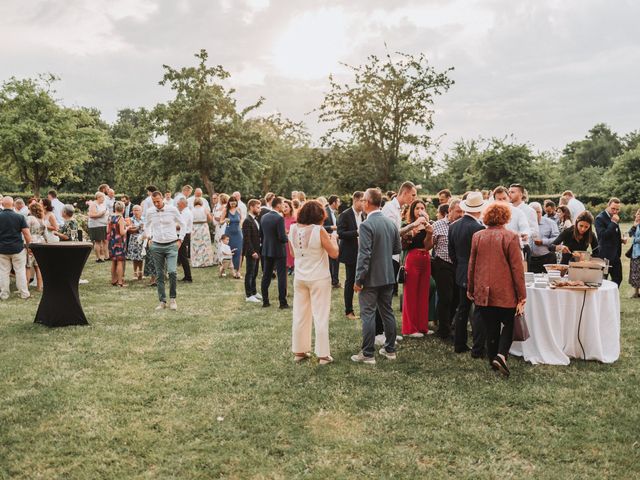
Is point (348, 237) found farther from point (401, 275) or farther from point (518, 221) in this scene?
point (518, 221)

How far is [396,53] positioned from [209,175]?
10548 millimetres

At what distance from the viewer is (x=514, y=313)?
5879 mm

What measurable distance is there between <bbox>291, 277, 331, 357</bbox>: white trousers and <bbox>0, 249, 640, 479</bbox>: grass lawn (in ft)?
0.80

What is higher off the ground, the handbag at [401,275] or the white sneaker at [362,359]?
the handbag at [401,275]

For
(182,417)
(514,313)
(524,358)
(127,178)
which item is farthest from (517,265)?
(127,178)

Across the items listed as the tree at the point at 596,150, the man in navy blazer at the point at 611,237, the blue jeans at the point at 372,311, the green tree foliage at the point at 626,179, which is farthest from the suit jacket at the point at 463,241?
the tree at the point at 596,150

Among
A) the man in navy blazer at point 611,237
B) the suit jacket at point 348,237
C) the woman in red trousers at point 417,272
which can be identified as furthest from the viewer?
the man in navy blazer at point 611,237

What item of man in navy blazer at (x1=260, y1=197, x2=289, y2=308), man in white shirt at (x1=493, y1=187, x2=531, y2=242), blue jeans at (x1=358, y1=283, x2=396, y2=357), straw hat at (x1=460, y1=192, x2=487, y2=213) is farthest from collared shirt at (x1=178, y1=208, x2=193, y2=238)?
straw hat at (x1=460, y1=192, x2=487, y2=213)

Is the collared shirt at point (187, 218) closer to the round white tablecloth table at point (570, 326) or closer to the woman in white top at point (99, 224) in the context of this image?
the woman in white top at point (99, 224)

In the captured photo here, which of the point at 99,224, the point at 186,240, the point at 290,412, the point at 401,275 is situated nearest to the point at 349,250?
the point at 401,275

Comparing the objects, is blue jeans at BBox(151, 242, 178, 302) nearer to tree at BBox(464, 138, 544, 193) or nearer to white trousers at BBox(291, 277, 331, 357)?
white trousers at BBox(291, 277, 331, 357)

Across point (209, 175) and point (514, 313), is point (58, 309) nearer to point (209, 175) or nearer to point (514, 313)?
point (514, 313)

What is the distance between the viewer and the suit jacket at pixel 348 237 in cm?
891

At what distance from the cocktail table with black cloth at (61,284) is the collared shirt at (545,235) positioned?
25.2 feet
